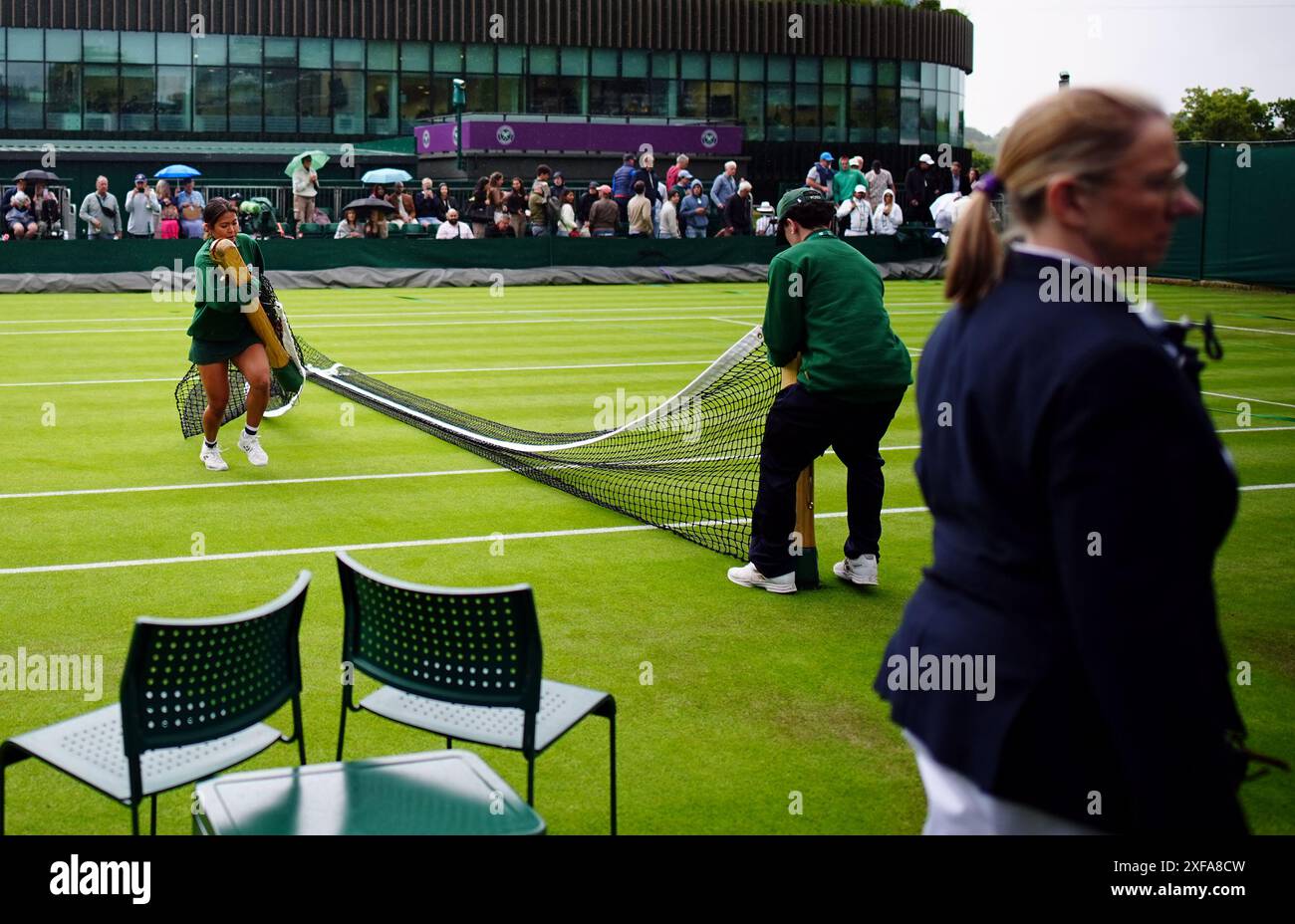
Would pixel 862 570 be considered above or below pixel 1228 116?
below

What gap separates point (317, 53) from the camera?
5975 cm

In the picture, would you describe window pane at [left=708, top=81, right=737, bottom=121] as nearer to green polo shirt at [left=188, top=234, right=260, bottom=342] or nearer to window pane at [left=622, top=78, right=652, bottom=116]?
window pane at [left=622, top=78, right=652, bottom=116]

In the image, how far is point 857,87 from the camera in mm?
67188

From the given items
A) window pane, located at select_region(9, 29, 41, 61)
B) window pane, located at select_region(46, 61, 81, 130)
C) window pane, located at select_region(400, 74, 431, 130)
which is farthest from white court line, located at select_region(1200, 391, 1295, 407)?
window pane, located at select_region(9, 29, 41, 61)

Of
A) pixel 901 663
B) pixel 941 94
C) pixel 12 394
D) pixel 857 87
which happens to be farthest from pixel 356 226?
pixel 941 94

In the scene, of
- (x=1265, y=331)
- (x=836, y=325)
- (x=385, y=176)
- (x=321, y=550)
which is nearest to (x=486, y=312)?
(x=1265, y=331)

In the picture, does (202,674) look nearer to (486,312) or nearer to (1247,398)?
(1247,398)

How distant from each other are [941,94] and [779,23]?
984 centimetres

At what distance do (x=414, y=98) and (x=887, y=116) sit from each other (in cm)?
2118

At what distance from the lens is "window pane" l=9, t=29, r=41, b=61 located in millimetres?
56344

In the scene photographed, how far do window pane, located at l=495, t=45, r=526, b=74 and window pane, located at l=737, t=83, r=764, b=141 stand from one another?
9.41 m

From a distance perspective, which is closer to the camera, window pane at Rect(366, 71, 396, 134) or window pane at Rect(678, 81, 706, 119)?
window pane at Rect(366, 71, 396, 134)

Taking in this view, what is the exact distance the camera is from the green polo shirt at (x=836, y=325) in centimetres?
839

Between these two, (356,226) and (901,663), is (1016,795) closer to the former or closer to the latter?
(901,663)
